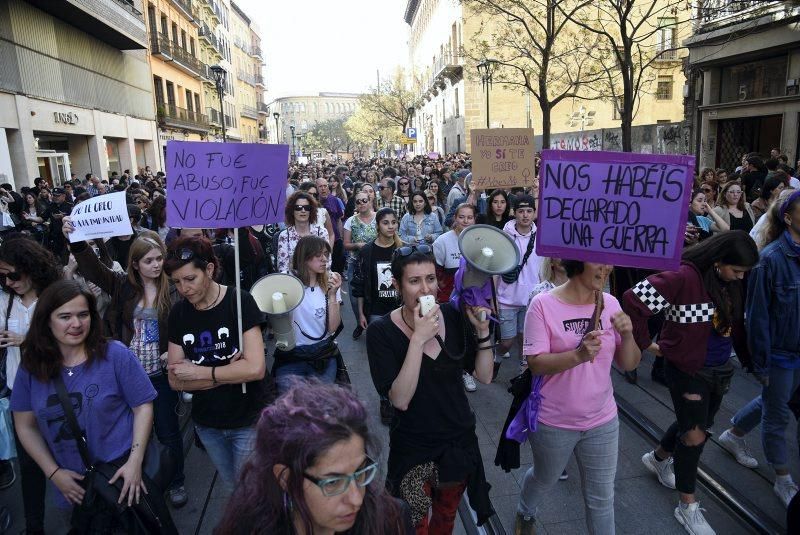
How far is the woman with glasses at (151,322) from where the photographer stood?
11.5 feet

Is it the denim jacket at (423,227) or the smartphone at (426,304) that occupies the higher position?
the smartphone at (426,304)

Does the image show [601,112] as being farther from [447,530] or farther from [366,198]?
[447,530]

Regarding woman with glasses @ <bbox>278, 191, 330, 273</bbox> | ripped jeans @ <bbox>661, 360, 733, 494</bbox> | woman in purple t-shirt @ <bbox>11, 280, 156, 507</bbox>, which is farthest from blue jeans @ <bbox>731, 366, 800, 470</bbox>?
woman with glasses @ <bbox>278, 191, 330, 273</bbox>

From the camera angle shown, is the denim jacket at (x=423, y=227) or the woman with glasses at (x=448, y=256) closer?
the woman with glasses at (x=448, y=256)

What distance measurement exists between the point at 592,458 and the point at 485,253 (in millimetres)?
1152

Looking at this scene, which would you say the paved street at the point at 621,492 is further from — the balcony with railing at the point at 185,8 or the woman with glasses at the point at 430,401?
the balcony with railing at the point at 185,8

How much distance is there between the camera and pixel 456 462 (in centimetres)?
243

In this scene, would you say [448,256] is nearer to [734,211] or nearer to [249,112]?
[734,211]

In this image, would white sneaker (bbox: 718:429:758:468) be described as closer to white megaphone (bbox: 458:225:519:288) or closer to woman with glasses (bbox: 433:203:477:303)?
white megaphone (bbox: 458:225:519:288)

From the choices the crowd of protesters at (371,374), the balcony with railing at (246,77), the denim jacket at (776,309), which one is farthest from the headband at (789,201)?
the balcony with railing at (246,77)

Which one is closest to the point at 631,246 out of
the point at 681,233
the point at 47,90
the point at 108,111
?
the point at 681,233

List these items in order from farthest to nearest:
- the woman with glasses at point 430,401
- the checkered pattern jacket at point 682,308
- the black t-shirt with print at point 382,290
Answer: the black t-shirt with print at point 382,290 < the checkered pattern jacket at point 682,308 < the woman with glasses at point 430,401

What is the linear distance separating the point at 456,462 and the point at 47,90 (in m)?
19.3

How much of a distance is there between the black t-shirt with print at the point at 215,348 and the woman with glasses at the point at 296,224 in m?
2.75
